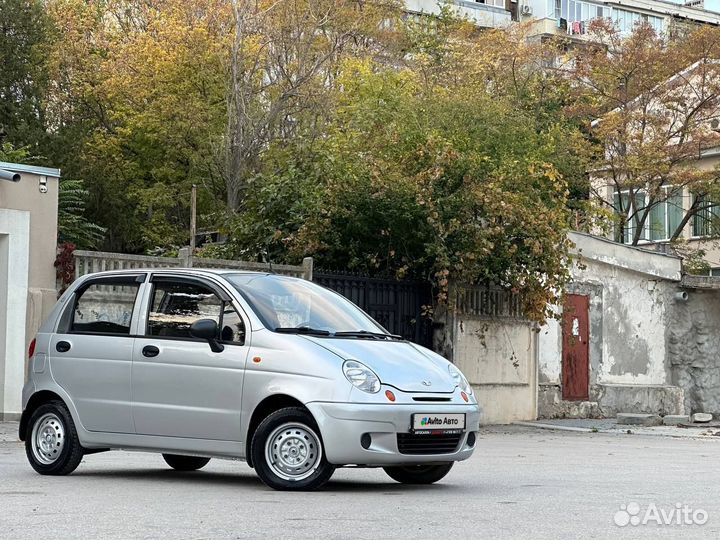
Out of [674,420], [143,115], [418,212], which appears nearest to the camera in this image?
[418,212]

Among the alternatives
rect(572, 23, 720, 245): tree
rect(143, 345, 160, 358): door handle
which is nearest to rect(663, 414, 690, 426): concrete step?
rect(143, 345, 160, 358): door handle

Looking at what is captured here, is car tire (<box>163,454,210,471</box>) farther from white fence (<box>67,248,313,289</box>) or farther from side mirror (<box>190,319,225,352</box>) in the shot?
white fence (<box>67,248,313,289</box>)

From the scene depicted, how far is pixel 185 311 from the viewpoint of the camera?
11.7 meters

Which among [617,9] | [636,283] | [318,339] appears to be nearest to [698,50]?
[636,283]

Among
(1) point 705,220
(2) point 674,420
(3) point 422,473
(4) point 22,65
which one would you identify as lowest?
(3) point 422,473

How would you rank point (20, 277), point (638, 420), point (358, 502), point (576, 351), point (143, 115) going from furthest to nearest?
1. point (143, 115)
2. point (576, 351)
3. point (638, 420)
4. point (20, 277)
5. point (358, 502)

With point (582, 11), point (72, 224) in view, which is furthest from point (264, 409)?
point (582, 11)

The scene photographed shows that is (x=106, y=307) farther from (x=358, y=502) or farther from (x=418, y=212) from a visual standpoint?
(x=418, y=212)

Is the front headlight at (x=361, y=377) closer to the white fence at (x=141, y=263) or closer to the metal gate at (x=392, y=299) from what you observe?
the white fence at (x=141, y=263)

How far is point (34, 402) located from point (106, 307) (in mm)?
1072

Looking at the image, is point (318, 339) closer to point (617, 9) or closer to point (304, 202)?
point (304, 202)

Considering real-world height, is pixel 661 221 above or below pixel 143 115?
below

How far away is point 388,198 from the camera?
22.0 m

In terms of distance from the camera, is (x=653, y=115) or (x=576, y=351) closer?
(x=576, y=351)
